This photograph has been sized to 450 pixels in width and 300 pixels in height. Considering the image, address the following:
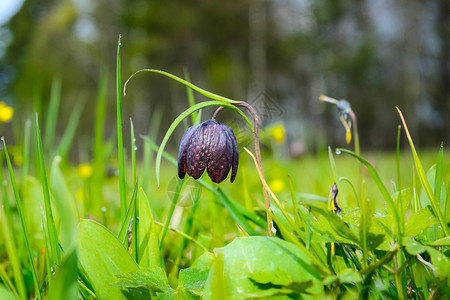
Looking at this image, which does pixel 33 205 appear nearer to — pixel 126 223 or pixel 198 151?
pixel 126 223

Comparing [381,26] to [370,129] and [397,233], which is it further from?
[397,233]

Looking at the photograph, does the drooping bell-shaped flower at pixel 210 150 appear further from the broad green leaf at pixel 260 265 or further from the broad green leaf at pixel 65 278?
the broad green leaf at pixel 65 278

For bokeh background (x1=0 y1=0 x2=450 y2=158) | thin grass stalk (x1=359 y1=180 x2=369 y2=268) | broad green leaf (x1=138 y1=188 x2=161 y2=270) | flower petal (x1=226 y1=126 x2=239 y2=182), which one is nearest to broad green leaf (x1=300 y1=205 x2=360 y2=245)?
thin grass stalk (x1=359 y1=180 x2=369 y2=268)

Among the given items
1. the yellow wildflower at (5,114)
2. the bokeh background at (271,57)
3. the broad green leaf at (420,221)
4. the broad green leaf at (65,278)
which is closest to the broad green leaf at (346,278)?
the broad green leaf at (420,221)

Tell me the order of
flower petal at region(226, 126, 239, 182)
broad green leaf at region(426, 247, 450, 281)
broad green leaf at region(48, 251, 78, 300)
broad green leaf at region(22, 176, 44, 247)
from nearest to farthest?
broad green leaf at region(48, 251, 78, 300), broad green leaf at region(426, 247, 450, 281), flower petal at region(226, 126, 239, 182), broad green leaf at region(22, 176, 44, 247)

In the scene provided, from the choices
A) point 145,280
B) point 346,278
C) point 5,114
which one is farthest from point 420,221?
point 5,114

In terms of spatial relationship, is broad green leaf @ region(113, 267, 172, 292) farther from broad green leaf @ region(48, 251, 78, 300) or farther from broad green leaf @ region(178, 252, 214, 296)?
broad green leaf @ region(48, 251, 78, 300)

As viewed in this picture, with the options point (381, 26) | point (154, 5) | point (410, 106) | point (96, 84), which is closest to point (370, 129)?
point (410, 106)
